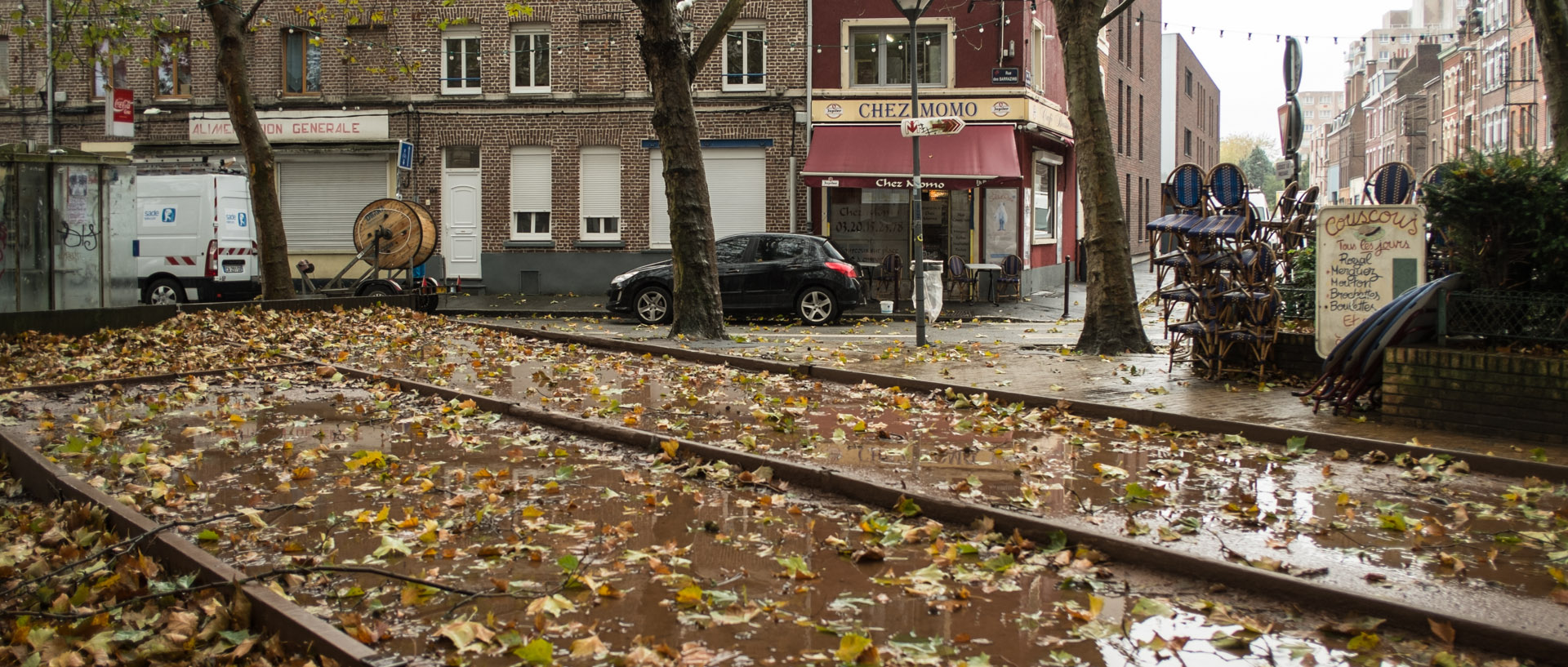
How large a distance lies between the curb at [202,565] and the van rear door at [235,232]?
1637cm

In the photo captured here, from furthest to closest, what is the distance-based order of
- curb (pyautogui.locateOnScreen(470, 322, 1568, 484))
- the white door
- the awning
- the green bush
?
the white door, the awning, the green bush, curb (pyautogui.locateOnScreen(470, 322, 1568, 484))

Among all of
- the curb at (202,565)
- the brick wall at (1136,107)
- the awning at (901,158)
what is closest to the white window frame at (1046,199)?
the awning at (901,158)

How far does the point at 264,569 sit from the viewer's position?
4.79m

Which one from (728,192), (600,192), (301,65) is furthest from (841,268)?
(301,65)

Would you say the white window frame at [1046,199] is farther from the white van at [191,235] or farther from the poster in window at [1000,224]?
the white van at [191,235]

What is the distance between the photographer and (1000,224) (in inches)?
1064

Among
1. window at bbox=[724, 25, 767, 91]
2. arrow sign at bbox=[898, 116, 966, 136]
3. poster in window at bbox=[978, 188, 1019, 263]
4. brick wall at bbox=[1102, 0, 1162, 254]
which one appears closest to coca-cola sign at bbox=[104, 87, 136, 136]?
window at bbox=[724, 25, 767, 91]

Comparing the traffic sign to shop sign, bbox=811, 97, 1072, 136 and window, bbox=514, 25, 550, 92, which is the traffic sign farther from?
window, bbox=514, 25, 550, 92

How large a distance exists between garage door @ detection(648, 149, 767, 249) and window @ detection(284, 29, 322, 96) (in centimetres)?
816

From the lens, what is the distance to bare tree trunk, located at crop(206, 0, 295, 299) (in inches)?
749

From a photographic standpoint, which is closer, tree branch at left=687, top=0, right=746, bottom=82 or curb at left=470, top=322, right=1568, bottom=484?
curb at left=470, top=322, right=1568, bottom=484

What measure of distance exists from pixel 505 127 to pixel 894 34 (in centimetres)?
885

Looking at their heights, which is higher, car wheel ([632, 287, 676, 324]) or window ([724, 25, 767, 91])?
window ([724, 25, 767, 91])

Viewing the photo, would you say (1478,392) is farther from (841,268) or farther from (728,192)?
(728,192)
